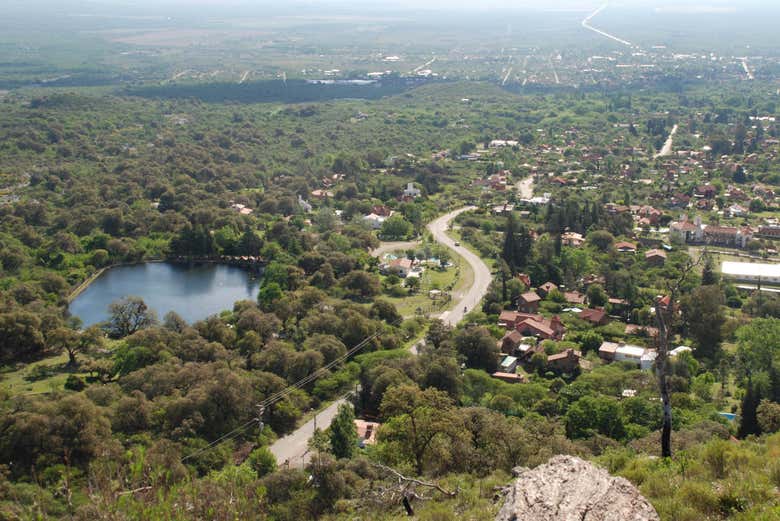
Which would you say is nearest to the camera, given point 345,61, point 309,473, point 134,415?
point 309,473

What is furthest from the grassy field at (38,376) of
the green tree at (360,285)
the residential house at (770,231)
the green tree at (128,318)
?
the residential house at (770,231)

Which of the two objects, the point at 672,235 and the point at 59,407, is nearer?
the point at 59,407

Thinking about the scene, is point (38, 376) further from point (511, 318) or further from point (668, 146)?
point (668, 146)

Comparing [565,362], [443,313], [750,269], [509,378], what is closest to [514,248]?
[443,313]

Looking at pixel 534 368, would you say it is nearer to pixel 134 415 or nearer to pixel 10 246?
pixel 134 415

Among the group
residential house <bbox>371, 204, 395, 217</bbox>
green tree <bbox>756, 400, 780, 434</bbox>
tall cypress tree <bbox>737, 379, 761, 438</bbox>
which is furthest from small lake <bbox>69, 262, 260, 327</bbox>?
green tree <bbox>756, 400, 780, 434</bbox>

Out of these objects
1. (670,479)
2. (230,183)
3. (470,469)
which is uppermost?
(670,479)

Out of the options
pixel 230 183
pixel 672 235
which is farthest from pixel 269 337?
pixel 230 183
